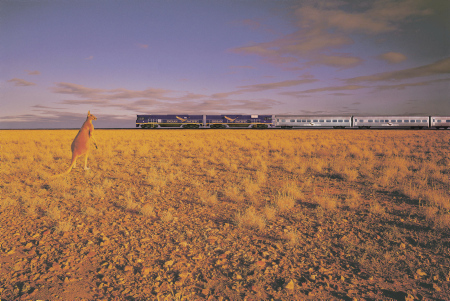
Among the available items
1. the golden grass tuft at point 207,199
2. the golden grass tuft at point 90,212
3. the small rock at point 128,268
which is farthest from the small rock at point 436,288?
the golden grass tuft at point 90,212

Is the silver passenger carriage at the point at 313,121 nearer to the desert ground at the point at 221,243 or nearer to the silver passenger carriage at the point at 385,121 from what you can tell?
the silver passenger carriage at the point at 385,121

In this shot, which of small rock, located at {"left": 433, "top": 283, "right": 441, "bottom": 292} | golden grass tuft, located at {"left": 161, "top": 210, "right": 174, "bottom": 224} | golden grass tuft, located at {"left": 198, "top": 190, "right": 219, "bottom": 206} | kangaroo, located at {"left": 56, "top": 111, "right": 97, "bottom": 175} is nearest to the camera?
small rock, located at {"left": 433, "top": 283, "right": 441, "bottom": 292}

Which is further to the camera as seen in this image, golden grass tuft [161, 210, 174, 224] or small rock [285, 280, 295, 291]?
golden grass tuft [161, 210, 174, 224]

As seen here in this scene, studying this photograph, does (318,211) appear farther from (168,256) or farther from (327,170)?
(327,170)

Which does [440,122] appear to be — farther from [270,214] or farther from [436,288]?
[436,288]

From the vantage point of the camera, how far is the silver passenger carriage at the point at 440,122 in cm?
5603

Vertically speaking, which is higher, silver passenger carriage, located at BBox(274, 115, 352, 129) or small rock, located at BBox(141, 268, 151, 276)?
silver passenger carriage, located at BBox(274, 115, 352, 129)

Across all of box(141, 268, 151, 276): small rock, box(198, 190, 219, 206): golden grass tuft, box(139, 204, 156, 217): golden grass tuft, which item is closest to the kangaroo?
box(139, 204, 156, 217): golden grass tuft

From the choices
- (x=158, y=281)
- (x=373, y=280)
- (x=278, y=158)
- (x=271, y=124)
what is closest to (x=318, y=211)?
(x=373, y=280)

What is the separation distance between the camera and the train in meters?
57.2

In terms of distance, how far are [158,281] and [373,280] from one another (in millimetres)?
3181

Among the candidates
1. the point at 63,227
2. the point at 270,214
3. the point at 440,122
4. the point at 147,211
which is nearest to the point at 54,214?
the point at 63,227

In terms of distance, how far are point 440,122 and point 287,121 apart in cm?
3441

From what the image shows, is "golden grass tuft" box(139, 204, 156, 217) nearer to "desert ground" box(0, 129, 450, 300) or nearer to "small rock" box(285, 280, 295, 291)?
"desert ground" box(0, 129, 450, 300)
